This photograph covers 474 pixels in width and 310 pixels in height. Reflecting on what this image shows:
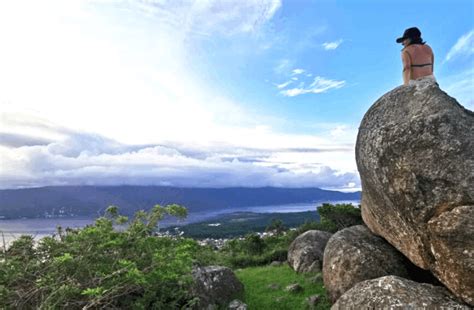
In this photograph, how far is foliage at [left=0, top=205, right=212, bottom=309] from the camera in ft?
29.2

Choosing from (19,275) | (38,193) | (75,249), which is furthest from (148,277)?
(38,193)

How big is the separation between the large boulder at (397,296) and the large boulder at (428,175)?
0.43 meters

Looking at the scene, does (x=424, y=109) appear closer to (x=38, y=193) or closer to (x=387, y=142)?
(x=387, y=142)

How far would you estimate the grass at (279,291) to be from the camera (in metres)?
16.2

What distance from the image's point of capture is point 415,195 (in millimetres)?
10609

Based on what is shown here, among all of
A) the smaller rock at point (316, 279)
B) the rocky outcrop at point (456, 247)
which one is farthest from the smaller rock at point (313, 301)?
the rocky outcrop at point (456, 247)

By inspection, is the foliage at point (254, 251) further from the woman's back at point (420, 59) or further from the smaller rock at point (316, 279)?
the woman's back at point (420, 59)

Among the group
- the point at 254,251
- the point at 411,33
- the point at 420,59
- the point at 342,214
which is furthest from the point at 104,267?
the point at 254,251

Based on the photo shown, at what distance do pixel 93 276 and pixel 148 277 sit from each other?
5.09 feet

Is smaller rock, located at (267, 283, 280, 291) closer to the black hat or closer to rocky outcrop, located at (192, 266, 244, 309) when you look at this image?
rocky outcrop, located at (192, 266, 244, 309)

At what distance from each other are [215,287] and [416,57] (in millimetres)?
12910

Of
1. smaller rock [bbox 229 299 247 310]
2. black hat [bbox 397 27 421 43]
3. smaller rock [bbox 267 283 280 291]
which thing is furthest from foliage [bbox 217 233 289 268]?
black hat [bbox 397 27 421 43]

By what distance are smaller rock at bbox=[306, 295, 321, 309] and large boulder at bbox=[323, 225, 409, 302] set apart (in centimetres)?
71

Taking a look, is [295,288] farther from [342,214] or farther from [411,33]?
[411,33]
